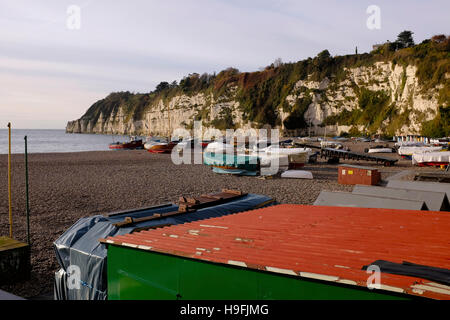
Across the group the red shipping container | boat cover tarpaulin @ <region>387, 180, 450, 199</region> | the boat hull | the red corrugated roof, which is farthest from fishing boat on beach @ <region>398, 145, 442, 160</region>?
the red corrugated roof

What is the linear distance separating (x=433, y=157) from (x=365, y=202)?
26.6 metres

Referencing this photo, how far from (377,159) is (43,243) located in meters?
31.9

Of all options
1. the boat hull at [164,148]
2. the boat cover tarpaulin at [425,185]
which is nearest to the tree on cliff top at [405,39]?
the boat hull at [164,148]

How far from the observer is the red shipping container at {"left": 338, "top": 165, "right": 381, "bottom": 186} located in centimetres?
2176

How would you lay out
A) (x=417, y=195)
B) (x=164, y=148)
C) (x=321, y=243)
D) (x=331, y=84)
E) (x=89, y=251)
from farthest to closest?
(x=331, y=84), (x=164, y=148), (x=417, y=195), (x=89, y=251), (x=321, y=243)

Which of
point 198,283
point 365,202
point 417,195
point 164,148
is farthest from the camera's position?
point 164,148

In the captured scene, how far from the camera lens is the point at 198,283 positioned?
4223 millimetres

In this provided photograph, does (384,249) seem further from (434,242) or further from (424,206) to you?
(424,206)

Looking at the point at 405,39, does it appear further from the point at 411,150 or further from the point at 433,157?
the point at 433,157

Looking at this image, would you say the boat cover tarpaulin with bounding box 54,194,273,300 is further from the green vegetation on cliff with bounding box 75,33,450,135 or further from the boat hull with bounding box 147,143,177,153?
the green vegetation on cliff with bounding box 75,33,450,135

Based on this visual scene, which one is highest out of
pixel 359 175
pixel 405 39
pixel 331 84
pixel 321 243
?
pixel 405 39

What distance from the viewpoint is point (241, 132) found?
4301 inches

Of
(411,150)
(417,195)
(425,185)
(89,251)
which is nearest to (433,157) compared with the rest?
(411,150)

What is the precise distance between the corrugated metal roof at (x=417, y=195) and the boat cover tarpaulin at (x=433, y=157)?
24185 millimetres
